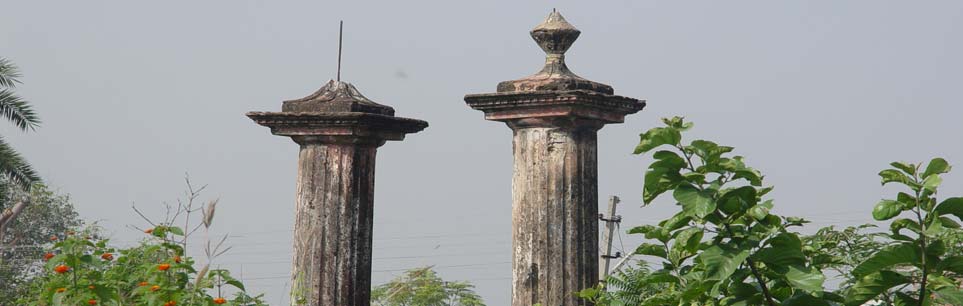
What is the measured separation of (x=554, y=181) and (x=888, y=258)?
322cm

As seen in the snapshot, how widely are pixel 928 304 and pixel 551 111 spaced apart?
315cm

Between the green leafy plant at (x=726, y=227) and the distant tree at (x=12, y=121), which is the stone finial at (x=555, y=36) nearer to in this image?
the green leafy plant at (x=726, y=227)

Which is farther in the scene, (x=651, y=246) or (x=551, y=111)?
(x=551, y=111)

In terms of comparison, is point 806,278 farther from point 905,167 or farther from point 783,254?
point 905,167

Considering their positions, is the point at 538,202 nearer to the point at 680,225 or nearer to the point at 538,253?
the point at 538,253

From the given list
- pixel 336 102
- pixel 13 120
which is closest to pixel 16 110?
pixel 13 120

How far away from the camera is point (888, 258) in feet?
10.8

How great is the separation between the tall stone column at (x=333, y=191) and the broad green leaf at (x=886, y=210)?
377 cm

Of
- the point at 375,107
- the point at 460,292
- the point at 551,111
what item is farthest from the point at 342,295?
the point at 460,292

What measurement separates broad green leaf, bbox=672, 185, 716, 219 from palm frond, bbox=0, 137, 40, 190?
22.7 m

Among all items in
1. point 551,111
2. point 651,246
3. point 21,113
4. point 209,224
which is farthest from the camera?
point 21,113

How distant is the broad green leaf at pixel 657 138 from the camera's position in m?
3.51

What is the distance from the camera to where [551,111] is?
6.39 metres

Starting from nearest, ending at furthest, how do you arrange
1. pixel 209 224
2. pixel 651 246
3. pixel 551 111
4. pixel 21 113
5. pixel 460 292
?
pixel 209 224, pixel 651 246, pixel 551 111, pixel 460 292, pixel 21 113
